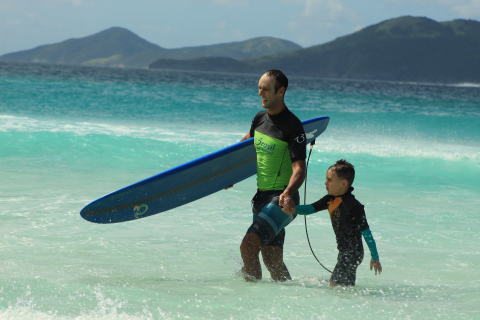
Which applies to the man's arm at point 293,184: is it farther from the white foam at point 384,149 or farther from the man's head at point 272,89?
the white foam at point 384,149

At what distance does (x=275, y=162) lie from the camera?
3.18 m

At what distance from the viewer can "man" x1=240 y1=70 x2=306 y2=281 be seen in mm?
3094

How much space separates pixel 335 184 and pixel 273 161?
455 millimetres

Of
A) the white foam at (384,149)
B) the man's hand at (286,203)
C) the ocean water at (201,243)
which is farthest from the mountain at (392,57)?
the man's hand at (286,203)

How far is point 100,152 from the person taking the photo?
9992mm

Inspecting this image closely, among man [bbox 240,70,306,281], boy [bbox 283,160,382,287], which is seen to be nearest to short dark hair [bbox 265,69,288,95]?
man [bbox 240,70,306,281]

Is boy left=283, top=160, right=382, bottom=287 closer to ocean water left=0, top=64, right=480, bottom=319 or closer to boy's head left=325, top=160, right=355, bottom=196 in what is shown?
boy's head left=325, top=160, right=355, bottom=196

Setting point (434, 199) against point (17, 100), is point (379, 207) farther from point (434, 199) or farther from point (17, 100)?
point (17, 100)

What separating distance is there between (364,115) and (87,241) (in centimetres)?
2020

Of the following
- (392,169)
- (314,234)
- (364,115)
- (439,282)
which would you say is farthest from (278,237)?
(364,115)

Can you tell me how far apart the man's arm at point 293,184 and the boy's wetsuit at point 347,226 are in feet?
0.47

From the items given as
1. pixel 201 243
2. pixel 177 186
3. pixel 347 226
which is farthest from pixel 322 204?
pixel 201 243

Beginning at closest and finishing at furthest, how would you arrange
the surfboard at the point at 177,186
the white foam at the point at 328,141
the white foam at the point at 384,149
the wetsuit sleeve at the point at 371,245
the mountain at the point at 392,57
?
the wetsuit sleeve at the point at 371,245
the surfboard at the point at 177,186
the white foam at the point at 384,149
the white foam at the point at 328,141
the mountain at the point at 392,57

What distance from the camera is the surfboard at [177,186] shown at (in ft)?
12.8
